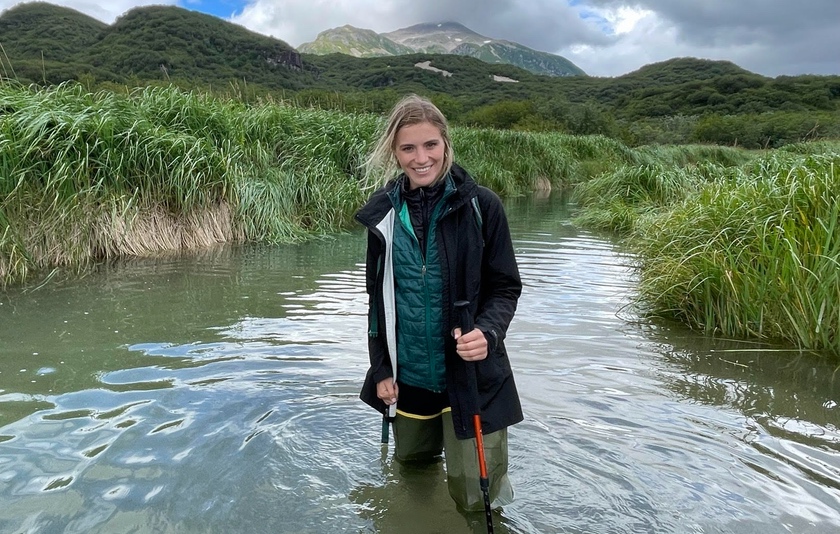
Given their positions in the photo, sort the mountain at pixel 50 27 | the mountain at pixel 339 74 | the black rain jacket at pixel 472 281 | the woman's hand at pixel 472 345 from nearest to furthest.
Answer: the woman's hand at pixel 472 345 → the black rain jacket at pixel 472 281 → the mountain at pixel 339 74 → the mountain at pixel 50 27

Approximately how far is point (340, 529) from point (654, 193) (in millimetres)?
10925

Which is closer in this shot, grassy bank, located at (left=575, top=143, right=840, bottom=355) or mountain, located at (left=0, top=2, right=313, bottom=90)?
grassy bank, located at (left=575, top=143, right=840, bottom=355)

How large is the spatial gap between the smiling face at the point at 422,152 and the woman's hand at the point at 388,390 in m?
0.78

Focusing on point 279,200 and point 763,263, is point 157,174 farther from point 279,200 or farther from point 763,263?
point 763,263

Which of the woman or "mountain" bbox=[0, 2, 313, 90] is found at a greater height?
"mountain" bbox=[0, 2, 313, 90]

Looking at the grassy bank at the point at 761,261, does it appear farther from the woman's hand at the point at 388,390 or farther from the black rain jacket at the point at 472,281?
the woman's hand at the point at 388,390

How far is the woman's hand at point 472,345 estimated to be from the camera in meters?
1.95

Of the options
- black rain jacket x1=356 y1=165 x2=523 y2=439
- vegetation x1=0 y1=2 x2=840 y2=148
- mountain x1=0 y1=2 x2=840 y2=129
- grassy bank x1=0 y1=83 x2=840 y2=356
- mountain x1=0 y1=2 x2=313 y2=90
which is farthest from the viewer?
mountain x1=0 y1=2 x2=313 y2=90

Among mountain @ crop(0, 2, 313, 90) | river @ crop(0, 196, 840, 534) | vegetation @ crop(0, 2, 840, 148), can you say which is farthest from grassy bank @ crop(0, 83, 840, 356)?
mountain @ crop(0, 2, 313, 90)

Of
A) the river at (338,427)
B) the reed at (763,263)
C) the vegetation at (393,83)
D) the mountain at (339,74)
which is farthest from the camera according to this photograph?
the mountain at (339,74)

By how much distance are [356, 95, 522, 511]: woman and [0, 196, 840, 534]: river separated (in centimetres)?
52

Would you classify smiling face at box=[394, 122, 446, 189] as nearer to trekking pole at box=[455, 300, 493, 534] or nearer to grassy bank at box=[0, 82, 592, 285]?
trekking pole at box=[455, 300, 493, 534]

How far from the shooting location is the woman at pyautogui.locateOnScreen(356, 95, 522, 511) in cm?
216

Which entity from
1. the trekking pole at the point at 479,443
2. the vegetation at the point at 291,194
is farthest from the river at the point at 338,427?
the vegetation at the point at 291,194
